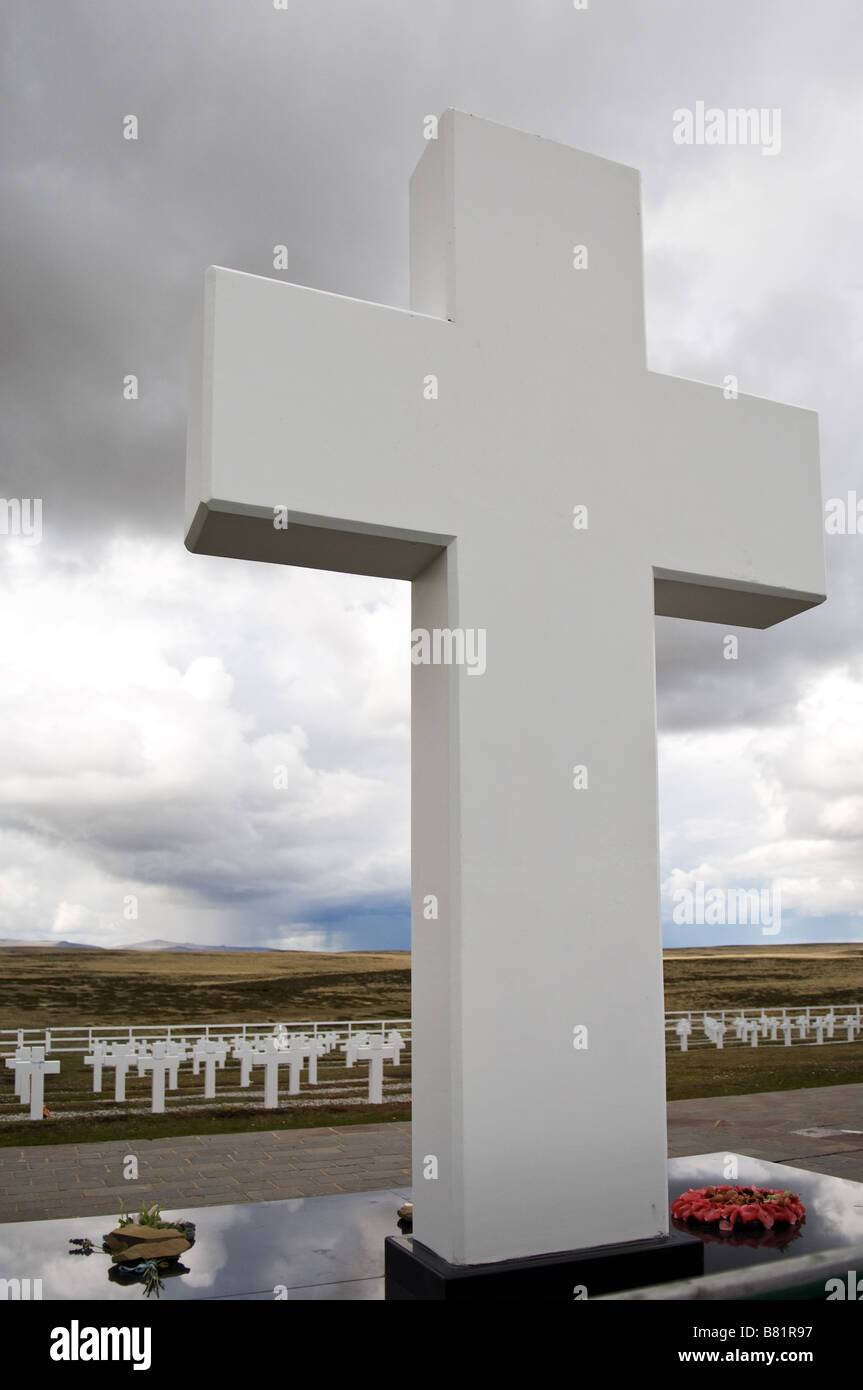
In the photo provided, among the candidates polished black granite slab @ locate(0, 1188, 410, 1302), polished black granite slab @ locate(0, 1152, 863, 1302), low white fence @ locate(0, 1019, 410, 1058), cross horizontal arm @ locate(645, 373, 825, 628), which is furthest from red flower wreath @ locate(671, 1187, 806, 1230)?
low white fence @ locate(0, 1019, 410, 1058)

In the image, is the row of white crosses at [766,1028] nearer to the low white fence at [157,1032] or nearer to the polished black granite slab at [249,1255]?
the low white fence at [157,1032]

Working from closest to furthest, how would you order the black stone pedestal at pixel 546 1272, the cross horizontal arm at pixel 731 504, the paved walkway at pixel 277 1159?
the black stone pedestal at pixel 546 1272 < the cross horizontal arm at pixel 731 504 < the paved walkway at pixel 277 1159

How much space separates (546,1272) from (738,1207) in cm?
124

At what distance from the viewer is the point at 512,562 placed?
14.3 ft

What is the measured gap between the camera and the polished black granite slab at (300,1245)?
4047mm

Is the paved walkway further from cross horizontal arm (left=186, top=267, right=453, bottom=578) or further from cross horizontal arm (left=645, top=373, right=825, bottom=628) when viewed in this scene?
cross horizontal arm (left=186, top=267, right=453, bottom=578)

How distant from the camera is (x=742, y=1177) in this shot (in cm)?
542

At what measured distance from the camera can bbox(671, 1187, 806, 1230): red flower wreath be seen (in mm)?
4668

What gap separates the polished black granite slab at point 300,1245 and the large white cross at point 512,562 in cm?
43

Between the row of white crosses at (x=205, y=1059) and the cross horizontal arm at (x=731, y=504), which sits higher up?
the cross horizontal arm at (x=731, y=504)

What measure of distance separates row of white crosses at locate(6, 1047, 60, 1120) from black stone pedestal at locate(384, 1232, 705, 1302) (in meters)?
8.65

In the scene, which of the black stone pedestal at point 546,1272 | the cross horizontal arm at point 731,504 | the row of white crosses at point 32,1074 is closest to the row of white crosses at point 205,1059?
the row of white crosses at point 32,1074
